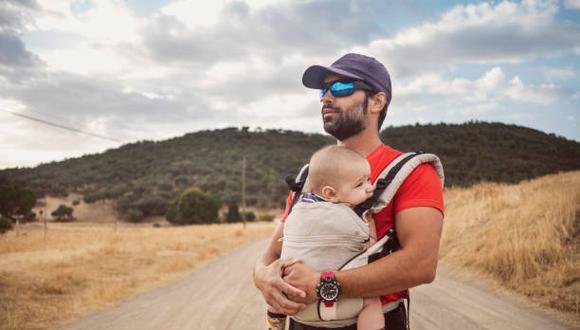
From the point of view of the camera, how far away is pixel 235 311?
6.96 m

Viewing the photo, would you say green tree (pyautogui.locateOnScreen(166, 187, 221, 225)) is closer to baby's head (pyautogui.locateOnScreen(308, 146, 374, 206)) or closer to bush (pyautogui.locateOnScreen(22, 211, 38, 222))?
bush (pyautogui.locateOnScreen(22, 211, 38, 222))

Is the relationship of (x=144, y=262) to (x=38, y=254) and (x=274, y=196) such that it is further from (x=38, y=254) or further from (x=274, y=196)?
(x=274, y=196)

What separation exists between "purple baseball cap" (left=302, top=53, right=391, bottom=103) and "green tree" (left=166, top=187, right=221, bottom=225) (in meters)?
56.2

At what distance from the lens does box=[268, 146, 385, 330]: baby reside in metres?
1.93

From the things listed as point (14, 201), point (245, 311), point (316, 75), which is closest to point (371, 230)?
point (316, 75)

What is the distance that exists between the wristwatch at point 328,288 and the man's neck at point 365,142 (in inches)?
32.7

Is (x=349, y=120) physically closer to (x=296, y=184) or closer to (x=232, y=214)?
(x=296, y=184)

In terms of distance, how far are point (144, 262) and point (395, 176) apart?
14243 mm

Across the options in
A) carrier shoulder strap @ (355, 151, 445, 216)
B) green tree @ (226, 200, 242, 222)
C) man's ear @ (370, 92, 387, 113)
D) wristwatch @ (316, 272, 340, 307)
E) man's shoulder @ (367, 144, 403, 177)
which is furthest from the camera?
green tree @ (226, 200, 242, 222)

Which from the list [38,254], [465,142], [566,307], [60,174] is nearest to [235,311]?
[566,307]

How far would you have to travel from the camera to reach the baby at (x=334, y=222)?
193cm

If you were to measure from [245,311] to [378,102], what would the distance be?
555 centimetres

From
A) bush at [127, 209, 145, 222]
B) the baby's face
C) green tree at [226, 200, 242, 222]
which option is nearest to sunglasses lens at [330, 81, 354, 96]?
the baby's face

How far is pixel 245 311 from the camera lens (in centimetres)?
696
